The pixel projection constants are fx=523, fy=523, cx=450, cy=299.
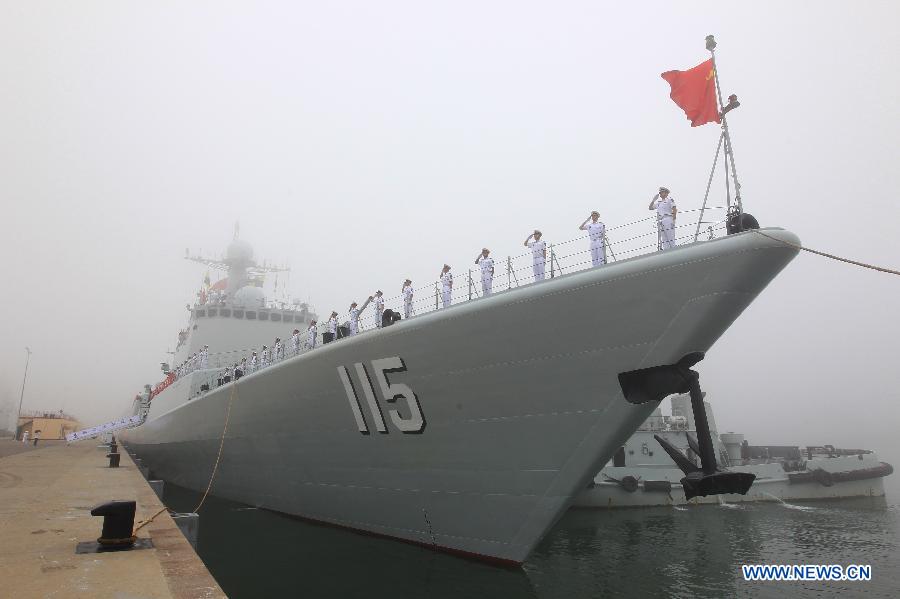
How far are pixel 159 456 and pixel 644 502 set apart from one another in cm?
1881

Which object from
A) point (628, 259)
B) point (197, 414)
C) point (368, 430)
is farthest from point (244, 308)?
point (628, 259)

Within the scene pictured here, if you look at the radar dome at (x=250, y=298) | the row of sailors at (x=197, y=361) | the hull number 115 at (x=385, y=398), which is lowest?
the hull number 115 at (x=385, y=398)

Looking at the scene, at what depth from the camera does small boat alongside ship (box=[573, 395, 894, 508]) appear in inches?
758

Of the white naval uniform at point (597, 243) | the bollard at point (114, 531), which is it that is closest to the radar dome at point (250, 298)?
the bollard at point (114, 531)

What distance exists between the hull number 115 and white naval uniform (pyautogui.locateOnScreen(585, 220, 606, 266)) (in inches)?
126

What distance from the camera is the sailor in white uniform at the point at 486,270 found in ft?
25.2

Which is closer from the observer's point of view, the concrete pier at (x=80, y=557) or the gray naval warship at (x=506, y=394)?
the concrete pier at (x=80, y=557)

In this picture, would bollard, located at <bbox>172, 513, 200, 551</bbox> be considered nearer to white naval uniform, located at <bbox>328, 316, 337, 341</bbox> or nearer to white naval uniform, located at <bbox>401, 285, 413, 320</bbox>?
white naval uniform, located at <bbox>401, 285, 413, 320</bbox>

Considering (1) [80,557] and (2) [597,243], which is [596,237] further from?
(1) [80,557]

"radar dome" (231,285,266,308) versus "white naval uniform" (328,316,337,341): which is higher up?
"radar dome" (231,285,266,308)

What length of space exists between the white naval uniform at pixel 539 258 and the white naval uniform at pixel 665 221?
4.94 ft

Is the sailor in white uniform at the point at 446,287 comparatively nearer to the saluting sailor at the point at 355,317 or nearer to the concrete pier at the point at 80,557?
the saluting sailor at the point at 355,317

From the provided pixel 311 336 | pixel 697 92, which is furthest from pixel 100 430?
pixel 697 92

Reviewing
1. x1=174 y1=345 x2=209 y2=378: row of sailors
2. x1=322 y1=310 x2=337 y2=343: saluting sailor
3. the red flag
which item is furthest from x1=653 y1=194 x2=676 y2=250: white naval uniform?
x1=174 y1=345 x2=209 y2=378: row of sailors
